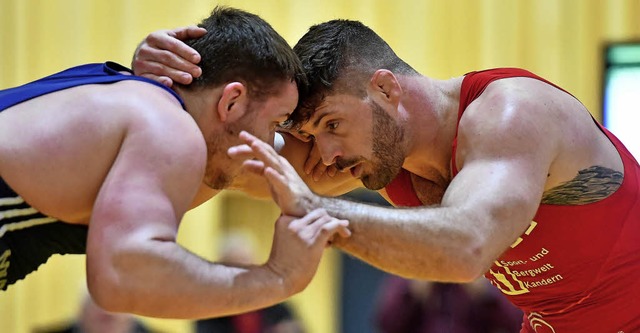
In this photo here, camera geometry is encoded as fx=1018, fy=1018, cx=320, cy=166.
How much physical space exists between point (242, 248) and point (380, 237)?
3.45 metres

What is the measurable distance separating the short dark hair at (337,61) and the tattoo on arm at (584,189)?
0.72 meters

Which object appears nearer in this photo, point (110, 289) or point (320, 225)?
point (110, 289)

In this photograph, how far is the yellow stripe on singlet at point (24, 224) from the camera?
260cm

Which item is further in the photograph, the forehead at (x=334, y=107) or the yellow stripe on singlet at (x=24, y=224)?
the forehead at (x=334, y=107)

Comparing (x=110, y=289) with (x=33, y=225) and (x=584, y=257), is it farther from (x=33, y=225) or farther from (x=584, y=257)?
(x=584, y=257)

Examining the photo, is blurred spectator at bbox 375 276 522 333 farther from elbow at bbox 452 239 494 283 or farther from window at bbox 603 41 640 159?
elbow at bbox 452 239 494 283

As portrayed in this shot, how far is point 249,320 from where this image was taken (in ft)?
19.3

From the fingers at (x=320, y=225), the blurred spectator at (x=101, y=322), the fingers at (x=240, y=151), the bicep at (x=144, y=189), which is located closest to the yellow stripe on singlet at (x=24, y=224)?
the bicep at (x=144, y=189)

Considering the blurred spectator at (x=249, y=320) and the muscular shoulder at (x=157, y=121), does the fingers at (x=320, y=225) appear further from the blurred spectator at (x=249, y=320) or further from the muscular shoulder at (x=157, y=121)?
the blurred spectator at (x=249, y=320)

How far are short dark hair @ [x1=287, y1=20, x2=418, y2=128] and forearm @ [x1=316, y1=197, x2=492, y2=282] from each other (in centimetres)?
66

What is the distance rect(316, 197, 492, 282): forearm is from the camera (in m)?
2.76

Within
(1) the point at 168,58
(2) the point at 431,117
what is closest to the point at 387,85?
(2) the point at 431,117

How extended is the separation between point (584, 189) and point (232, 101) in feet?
3.68

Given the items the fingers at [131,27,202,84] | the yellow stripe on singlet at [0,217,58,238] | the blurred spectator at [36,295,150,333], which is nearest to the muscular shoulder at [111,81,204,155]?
the fingers at [131,27,202,84]
